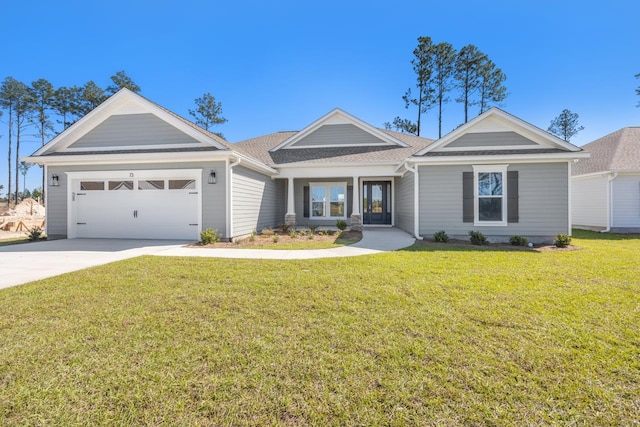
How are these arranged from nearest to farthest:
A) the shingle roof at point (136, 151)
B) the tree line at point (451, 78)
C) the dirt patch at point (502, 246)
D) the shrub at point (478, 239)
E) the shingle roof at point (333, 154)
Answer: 1. the dirt patch at point (502, 246)
2. the shrub at point (478, 239)
3. the shingle roof at point (136, 151)
4. the shingle roof at point (333, 154)
5. the tree line at point (451, 78)

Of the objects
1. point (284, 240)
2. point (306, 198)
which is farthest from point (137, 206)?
point (306, 198)

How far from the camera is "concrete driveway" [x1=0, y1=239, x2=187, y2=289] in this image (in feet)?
18.1

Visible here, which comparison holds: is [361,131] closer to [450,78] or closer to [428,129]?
[428,129]

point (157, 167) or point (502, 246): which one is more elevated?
point (157, 167)

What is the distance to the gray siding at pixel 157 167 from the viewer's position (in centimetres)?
965

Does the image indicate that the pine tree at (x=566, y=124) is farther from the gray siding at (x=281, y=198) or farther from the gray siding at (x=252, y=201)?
the gray siding at (x=252, y=201)

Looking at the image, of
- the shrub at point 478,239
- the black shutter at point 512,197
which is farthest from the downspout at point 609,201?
the shrub at point 478,239

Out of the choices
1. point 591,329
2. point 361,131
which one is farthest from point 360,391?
point 361,131

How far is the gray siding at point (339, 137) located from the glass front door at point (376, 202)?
2.25 m

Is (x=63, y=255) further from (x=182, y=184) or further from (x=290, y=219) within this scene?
(x=290, y=219)

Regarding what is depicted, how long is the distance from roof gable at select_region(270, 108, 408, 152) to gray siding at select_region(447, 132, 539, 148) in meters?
4.96

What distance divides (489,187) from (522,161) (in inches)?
49.3

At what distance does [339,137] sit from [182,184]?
830 cm

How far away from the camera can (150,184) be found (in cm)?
1016
